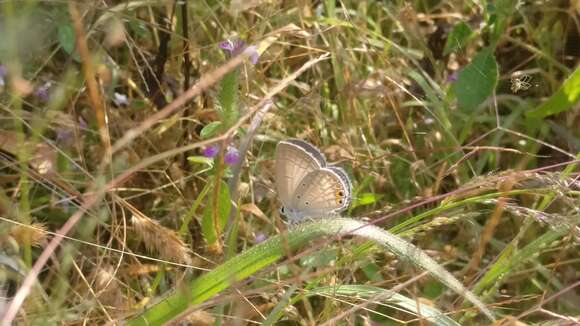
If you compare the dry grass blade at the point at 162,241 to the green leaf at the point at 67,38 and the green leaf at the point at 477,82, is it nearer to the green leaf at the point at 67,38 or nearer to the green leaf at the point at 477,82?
the green leaf at the point at 67,38

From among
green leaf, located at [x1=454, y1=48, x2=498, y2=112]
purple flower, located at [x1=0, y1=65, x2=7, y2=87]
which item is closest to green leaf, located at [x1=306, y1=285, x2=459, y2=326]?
green leaf, located at [x1=454, y1=48, x2=498, y2=112]

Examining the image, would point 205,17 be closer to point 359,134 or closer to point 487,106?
point 359,134

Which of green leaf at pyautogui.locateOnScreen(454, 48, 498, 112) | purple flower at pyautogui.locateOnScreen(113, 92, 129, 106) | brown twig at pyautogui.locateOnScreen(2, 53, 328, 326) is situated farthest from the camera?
purple flower at pyautogui.locateOnScreen(113, 92, 129, 106)

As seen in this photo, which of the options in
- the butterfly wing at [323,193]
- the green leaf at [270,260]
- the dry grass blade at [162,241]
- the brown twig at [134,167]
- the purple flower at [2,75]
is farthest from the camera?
the purple flower at [2,75]

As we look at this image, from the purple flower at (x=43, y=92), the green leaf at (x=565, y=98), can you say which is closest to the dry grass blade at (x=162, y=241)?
the purple flower at (x=43, y=92)

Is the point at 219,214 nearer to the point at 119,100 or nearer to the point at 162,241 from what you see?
the point at 162,241

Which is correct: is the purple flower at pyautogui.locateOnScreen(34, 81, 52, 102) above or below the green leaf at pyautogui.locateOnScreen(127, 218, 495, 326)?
below

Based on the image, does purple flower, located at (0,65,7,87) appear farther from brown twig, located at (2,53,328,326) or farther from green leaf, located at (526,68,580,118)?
green leaf, located at (526,68,580,118)
